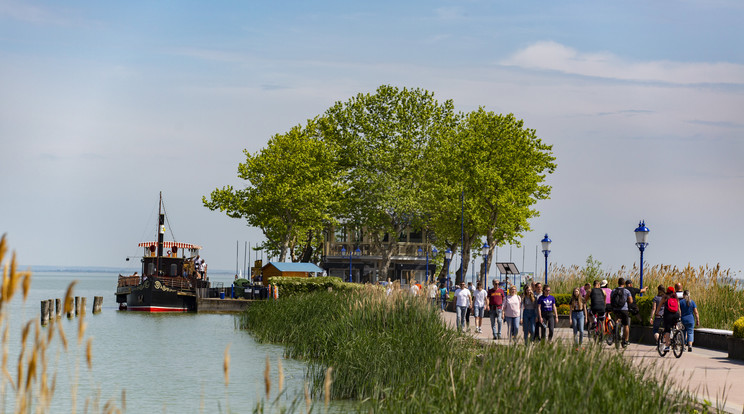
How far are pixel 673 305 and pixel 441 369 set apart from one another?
11304 millimetres

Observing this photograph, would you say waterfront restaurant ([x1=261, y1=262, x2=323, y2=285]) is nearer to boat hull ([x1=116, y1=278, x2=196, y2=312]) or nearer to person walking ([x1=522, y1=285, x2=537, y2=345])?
boat hull ([x1=116, y1=278, x2=196, y2=312])

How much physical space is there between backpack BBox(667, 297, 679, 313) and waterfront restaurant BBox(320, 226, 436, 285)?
54658mm

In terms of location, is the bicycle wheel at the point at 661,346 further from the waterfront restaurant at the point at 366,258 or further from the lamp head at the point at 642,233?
the waterfront restaurant at the point at 366,258

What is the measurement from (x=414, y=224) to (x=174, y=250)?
61.1ft

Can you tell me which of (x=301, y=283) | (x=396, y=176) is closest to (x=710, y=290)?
(x=301, y=283)

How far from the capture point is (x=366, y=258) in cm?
7625

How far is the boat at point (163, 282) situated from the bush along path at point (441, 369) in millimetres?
29743

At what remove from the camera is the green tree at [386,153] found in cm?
6638

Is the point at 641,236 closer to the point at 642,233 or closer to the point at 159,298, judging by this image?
the point at 642,233

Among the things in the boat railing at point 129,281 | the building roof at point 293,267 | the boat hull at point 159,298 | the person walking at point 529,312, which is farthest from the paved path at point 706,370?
the boat railing at point 129,281

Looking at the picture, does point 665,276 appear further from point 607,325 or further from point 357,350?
point 357,350

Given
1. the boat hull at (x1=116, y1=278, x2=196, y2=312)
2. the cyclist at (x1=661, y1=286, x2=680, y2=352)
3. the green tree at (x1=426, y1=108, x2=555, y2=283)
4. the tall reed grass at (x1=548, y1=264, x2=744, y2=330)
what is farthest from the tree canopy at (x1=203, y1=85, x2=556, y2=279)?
the cyclist at (x1=661, y1=286, x2=680, y2=352)

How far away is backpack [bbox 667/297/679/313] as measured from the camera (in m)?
20.8

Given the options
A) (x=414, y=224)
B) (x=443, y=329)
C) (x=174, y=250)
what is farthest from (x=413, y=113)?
(x=443, y=329)
